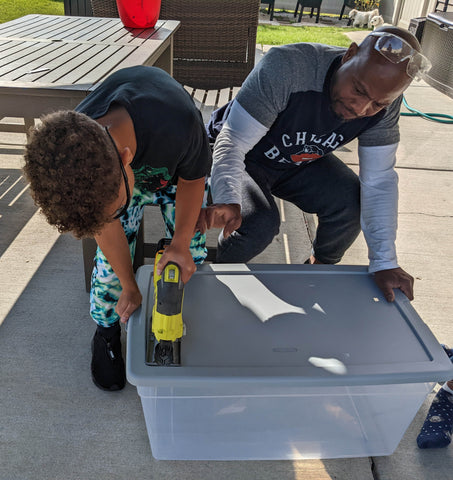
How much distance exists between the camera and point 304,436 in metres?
1.35

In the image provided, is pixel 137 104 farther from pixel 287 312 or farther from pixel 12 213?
pixel 12 213

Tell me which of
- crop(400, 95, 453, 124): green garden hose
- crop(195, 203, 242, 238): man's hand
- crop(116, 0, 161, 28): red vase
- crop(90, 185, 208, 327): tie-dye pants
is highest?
crop(116, 0, 161, 28): red vase

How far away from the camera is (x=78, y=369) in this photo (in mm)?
1704

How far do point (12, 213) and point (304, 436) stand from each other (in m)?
2.02

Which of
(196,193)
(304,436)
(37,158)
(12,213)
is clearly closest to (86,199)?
(37,158)

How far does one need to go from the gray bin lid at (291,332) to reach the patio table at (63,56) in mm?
769

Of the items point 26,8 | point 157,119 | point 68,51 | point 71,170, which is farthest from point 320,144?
point 26,8

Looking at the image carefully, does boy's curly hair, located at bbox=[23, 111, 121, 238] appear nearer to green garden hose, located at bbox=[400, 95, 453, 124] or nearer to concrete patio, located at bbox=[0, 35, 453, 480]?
concrete patio, located at bbox=[0, 35, 453, 480]

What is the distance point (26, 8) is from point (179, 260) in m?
8.99

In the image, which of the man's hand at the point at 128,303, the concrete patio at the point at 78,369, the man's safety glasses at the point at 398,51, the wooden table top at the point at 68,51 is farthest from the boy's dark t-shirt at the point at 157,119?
the concrete patio at the point at 78,369

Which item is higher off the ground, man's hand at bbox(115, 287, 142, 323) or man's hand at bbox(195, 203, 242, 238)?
man's hand at bbox(195, 203, 242, 238)

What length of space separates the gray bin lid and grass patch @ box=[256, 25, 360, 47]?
6.78 metres

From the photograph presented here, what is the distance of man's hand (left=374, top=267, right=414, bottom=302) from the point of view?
4.65ft

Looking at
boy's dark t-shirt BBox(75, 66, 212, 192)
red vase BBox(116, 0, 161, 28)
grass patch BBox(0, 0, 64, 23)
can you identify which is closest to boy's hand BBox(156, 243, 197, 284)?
boy's dark t-shirt BBox(75, 66, 212, 192)
